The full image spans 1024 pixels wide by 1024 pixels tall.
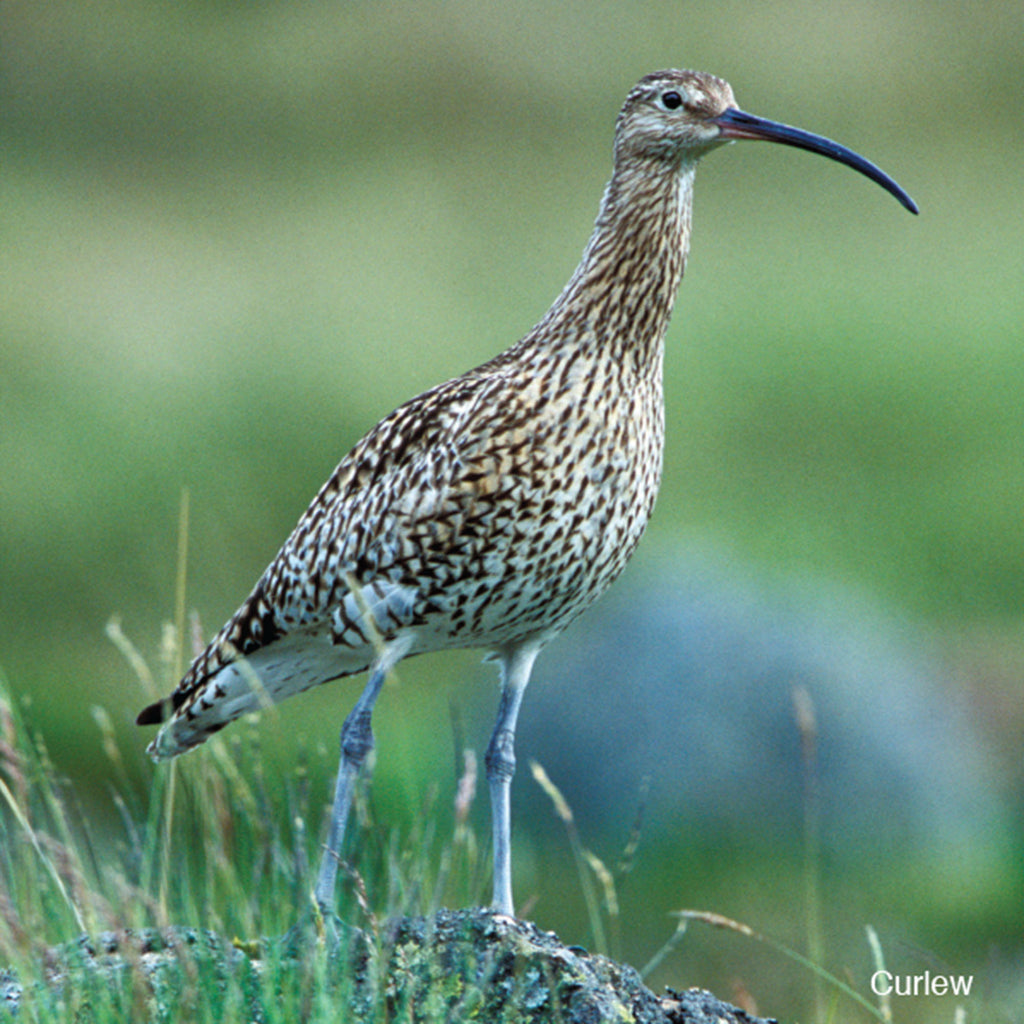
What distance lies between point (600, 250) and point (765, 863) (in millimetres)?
6136

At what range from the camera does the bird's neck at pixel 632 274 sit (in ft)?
20.1

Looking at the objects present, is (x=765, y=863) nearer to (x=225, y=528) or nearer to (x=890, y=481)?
(x=225, y=528)

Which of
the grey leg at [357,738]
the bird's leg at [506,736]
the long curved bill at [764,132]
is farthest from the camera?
the bird's leg at [506,736]

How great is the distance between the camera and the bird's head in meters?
6.10

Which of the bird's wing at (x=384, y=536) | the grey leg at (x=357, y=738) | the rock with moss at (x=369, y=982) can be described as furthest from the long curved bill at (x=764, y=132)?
the rock with moss at (x=369, y=982)

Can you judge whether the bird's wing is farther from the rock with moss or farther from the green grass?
the rock with moss

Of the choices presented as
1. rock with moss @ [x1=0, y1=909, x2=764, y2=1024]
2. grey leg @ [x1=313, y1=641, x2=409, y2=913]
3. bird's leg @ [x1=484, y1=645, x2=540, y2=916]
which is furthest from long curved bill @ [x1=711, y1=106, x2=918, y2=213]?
rock with moss @ [x1=0, y1=909, x2=764, y2=1024]

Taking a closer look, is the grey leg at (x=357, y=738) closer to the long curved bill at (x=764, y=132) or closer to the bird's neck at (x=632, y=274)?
the bird's neck at (x=632, y=274)

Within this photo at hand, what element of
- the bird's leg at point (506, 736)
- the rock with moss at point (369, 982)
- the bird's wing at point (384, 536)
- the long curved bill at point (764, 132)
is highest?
the long curved bill at point (764, 132)

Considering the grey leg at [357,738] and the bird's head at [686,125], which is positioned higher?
the bird's head at [686,125]

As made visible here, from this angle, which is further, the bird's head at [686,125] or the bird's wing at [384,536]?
the bird's head at [686,125]

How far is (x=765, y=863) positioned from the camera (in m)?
11.3

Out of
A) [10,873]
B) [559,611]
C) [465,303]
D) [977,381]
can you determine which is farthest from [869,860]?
[465,303]

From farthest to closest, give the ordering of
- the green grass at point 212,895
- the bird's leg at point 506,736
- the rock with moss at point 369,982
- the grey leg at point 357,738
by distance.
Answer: the bird's leg at point 506,736
the grey leg at point 357,738
the rock with moss at point 369,982
the green grass at point 212,895
